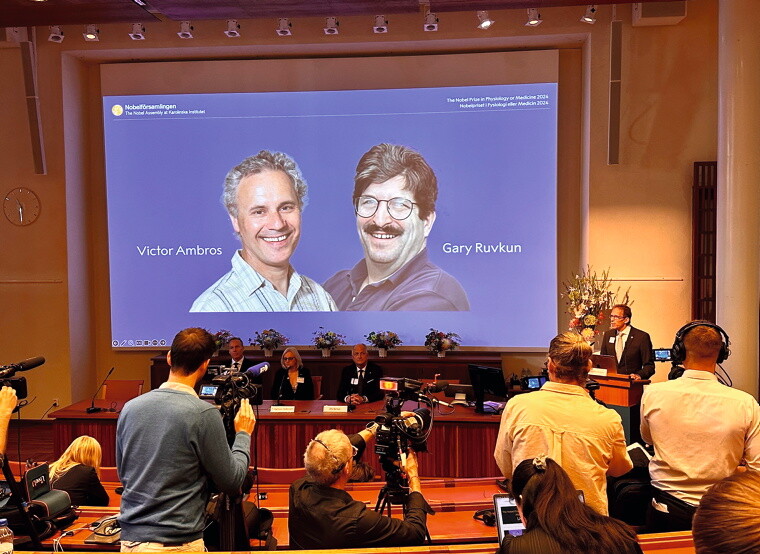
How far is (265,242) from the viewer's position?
8.41 m

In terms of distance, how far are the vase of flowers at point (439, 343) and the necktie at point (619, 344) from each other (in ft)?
6.05

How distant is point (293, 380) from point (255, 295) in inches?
80.4

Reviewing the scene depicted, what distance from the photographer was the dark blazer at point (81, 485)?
377 cm

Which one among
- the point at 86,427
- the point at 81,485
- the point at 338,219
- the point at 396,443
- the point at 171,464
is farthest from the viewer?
the point at 338,219

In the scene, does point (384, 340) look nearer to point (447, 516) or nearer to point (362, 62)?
point (362, 62)

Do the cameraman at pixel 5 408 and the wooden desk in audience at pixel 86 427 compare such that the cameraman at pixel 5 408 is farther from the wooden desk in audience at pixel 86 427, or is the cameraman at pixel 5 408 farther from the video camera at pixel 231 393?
the wooden desk in audience at pixel 86 427

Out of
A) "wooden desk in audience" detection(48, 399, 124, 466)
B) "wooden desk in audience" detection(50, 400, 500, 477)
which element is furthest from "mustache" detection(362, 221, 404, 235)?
"wooden desk in audience" detection(48, 399, 124, 466)

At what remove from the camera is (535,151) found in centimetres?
802

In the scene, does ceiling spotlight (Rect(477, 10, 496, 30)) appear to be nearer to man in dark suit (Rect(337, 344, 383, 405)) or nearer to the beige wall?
the beige wall

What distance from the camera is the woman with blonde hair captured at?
3777mm

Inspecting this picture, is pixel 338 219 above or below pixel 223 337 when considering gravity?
above

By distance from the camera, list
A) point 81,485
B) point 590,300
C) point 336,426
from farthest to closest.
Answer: point 590,300, point 336,426, point 81,485

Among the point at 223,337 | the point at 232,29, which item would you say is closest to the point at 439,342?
the point at 223,337

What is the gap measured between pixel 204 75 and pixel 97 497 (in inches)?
226
